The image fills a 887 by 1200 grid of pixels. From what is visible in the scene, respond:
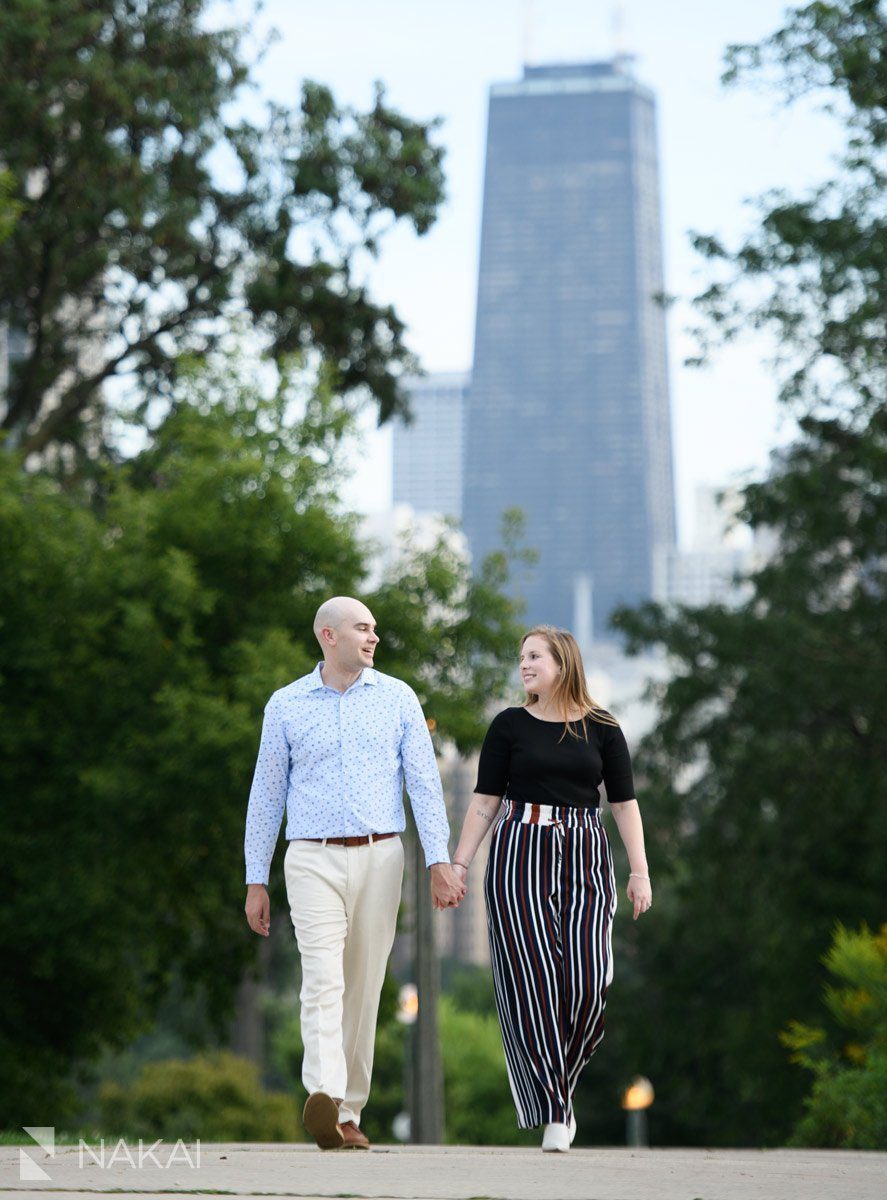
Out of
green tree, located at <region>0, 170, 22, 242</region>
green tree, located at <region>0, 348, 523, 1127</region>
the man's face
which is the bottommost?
the man's face

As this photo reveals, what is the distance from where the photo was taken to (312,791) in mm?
7215

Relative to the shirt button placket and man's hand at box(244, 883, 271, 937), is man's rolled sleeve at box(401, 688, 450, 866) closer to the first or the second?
the shirt button placket

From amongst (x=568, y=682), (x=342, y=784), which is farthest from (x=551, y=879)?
(x=342, y=784)

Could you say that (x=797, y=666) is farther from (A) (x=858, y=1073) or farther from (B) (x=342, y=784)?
(B) (x=342, y=784)

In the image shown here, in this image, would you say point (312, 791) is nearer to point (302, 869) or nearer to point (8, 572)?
point (302, 869)

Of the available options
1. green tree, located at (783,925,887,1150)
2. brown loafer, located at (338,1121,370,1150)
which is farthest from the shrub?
brown loafer, located at (338,1121,370,1150)

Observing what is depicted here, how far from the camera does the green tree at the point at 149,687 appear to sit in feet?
58.4

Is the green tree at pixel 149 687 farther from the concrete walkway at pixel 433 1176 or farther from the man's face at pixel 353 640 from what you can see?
the concrete walkway at pixel 433 1176

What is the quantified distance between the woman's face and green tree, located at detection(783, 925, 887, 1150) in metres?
4.80

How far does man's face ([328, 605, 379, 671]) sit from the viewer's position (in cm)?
724

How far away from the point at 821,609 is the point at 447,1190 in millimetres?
21472

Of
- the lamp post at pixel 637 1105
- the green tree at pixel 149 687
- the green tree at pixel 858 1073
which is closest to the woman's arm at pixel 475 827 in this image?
the green tree at pixel 858 1073

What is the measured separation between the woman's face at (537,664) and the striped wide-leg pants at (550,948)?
1.52 ft

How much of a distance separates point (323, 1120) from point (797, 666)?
17740mm
